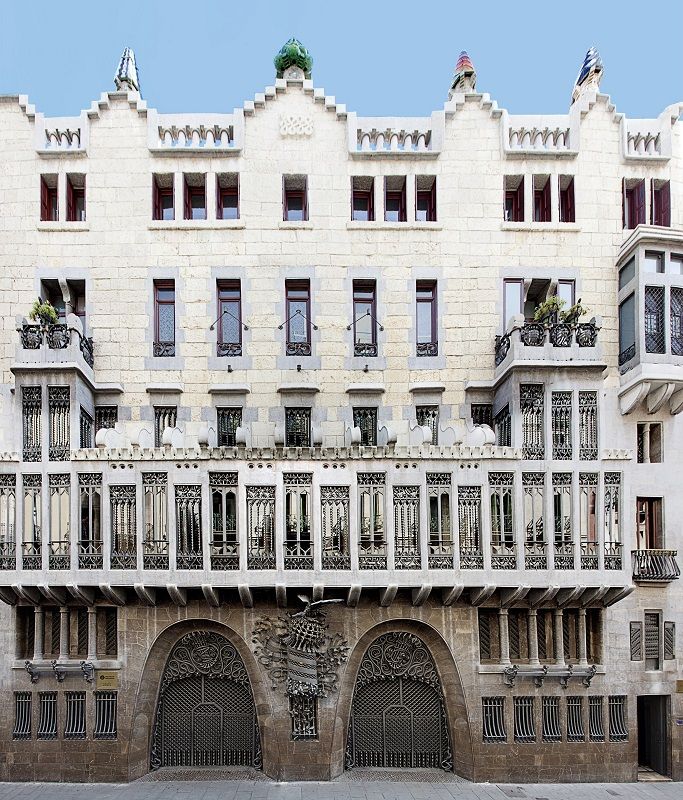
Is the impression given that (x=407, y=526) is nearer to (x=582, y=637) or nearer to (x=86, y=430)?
(x=582, y=637)

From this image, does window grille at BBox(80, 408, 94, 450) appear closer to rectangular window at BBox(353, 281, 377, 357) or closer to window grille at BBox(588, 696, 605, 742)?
rectangular window at BBox(353, 281, 377, 357)

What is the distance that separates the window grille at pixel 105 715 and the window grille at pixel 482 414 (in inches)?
498

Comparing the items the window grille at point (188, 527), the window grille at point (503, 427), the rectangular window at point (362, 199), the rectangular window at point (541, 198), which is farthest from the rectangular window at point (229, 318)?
the rectangular window at point (541, 198)

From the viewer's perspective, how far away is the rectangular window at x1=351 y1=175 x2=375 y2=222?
18.7 meters

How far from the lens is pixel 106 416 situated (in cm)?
1792

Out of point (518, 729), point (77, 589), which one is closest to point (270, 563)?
point (77, 589)

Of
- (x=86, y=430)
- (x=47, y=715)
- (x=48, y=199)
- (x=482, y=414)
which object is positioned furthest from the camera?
(x=48, y=199)

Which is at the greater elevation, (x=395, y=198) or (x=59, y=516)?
(x=395, y=198)

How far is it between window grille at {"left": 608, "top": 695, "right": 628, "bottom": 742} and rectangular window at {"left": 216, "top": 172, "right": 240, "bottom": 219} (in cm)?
1778

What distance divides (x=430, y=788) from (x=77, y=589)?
34.3 ft

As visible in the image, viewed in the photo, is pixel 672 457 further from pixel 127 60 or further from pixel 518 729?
pixel 127 60

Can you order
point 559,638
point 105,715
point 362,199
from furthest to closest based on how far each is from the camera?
1. point 362,199
2. point 559,638
3. point 105,715

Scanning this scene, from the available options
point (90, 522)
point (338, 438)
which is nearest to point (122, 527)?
point (90, 522)

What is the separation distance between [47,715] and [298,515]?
893 cm
